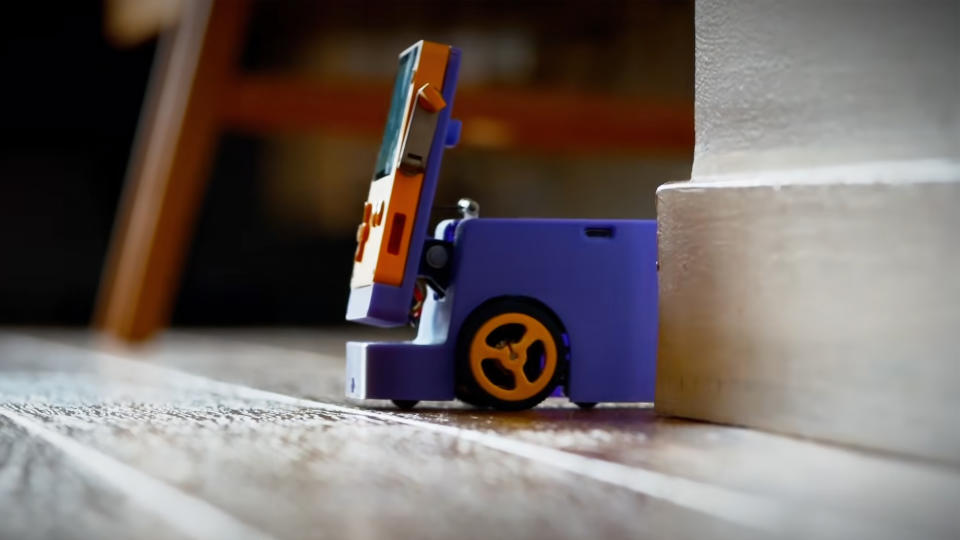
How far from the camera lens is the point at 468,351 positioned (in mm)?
1454

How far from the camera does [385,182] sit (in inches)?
60.1

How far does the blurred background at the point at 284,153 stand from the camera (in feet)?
17.6

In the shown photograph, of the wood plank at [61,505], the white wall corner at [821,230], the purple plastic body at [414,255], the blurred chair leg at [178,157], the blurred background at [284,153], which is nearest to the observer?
the wood plank at [61,505]

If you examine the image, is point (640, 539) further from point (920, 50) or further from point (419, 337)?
point (419, 337)

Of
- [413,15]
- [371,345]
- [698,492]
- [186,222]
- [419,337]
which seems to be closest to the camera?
[698,492]

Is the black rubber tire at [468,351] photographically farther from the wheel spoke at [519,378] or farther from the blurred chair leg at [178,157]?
the blurred chair leg at [178,157]

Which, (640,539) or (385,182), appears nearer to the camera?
(640,539)

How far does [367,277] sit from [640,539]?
0.85 meters

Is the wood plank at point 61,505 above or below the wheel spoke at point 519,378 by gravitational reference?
below

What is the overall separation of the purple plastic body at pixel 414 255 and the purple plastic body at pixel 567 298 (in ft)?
0.12

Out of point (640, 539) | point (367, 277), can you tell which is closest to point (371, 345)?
point (367, 277)

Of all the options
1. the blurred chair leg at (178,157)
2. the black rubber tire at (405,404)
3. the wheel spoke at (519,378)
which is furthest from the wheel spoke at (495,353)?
the blurred chair leg at (178,157)

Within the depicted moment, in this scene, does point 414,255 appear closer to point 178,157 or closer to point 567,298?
point 567,298

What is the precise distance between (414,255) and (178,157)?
6.98ft
